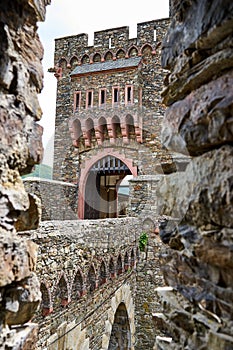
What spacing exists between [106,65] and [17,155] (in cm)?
869

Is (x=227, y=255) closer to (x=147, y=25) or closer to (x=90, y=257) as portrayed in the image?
(x=90, y=257)

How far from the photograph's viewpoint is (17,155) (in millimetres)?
1243

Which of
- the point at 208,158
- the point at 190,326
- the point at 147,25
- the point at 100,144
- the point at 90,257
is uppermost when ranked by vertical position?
the point at 147,25

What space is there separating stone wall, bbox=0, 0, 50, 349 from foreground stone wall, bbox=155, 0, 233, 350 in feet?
1.94

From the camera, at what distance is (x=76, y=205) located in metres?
→ 9.30

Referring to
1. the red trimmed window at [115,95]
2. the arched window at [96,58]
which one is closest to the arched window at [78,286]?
the red trimmed window at [115,95]

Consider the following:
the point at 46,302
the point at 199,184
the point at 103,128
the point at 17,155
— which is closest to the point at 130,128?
the point at 103,128

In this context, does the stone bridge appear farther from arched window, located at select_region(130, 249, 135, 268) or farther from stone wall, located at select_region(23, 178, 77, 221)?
stone wall, located at select_region(23, 178, 77, 221)

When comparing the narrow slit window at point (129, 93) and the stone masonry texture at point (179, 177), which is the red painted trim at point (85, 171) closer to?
the narrow slit window at point (129, 93)

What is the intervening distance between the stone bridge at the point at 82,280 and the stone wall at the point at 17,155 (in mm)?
1958

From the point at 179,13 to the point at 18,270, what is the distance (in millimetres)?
1248

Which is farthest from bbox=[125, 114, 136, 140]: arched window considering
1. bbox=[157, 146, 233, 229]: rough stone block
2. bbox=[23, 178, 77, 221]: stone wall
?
bbox=[157, 146, 233, 229]: rough stone block

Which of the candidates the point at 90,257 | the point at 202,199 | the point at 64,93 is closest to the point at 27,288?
the point at 202,199

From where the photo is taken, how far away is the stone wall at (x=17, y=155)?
45.8 inches
